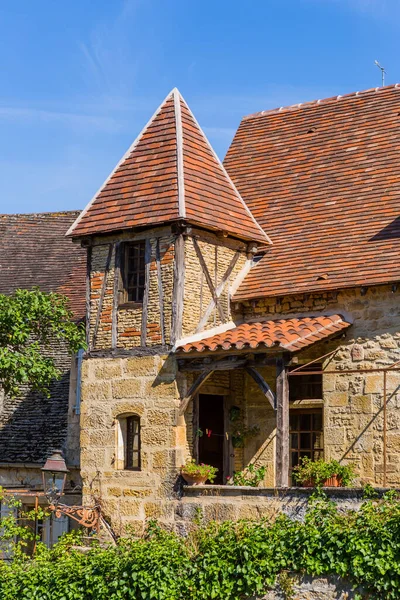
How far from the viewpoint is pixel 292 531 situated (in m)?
13.5

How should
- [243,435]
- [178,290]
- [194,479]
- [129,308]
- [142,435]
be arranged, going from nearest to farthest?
→ [194,479] → [142,435] → [178,290] → [129,308] → [243,435]

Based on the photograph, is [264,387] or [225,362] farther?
[225,362]

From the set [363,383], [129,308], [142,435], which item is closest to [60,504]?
[142,435]

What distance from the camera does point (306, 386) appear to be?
1742cm

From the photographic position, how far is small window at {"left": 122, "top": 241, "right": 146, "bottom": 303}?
17.7 meters

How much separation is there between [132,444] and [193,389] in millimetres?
1593

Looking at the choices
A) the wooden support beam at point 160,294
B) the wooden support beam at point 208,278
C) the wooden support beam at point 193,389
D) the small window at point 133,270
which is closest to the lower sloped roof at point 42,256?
the small window at point 133,270

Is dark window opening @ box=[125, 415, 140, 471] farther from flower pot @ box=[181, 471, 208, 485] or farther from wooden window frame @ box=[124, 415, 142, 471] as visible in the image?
flower pot @ box=[181, 471, 208, 485]

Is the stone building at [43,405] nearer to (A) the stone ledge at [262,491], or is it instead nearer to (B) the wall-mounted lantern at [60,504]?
(B) the wall-mounted lantern at [60,504]

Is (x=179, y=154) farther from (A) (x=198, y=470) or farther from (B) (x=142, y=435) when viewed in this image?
(A) (x=198, y=470)

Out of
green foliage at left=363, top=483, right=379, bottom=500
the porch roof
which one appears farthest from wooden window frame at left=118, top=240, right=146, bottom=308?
green foliage at left=363, top=483, right=379, bottom=500

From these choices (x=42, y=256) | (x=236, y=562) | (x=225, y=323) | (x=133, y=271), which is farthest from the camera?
(x=42, y=256)

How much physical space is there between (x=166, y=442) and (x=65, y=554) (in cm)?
245

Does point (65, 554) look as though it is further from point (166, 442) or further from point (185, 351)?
point (185, 351)
